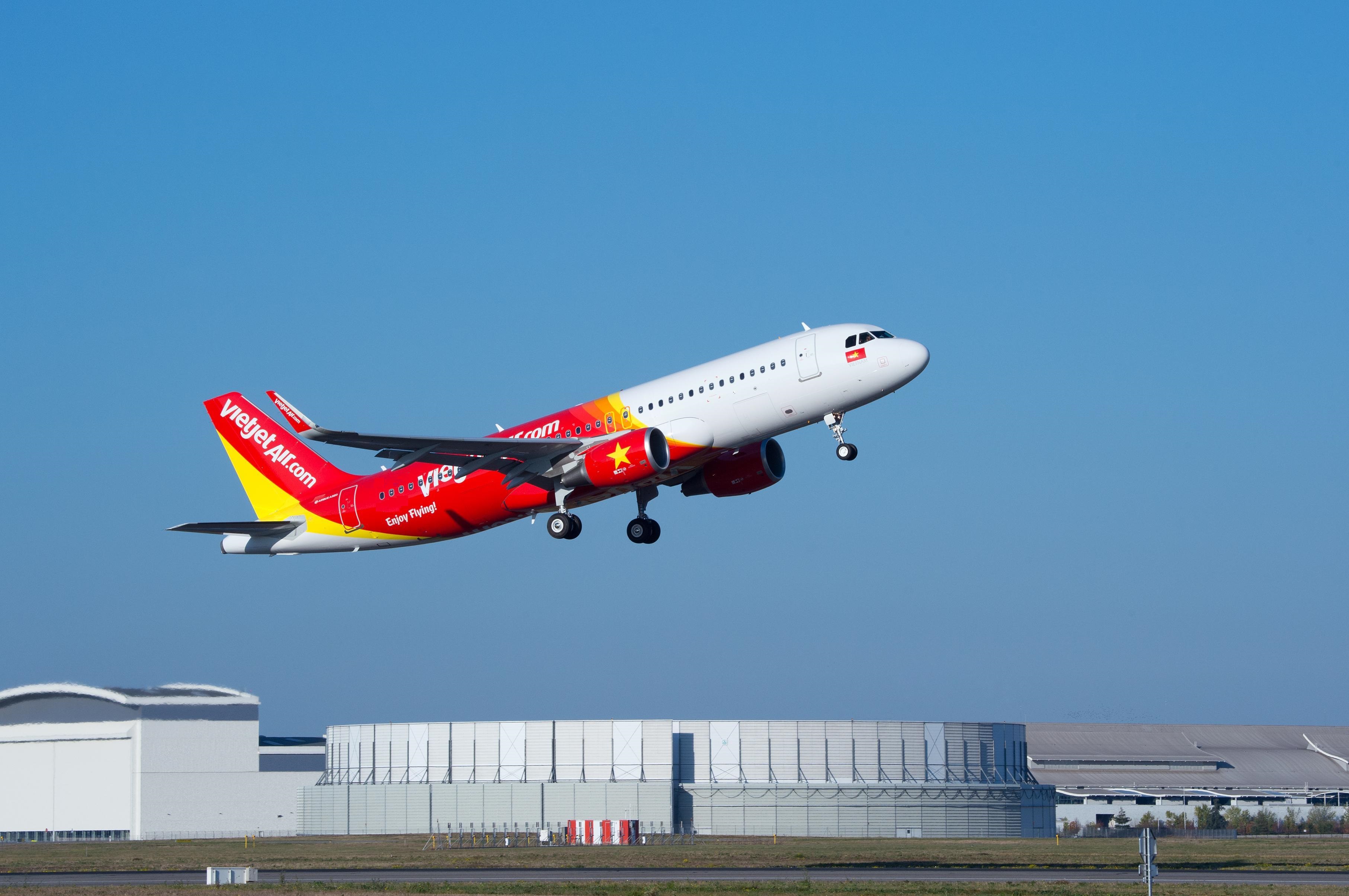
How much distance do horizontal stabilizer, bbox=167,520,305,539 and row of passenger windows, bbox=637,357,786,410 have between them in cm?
1678

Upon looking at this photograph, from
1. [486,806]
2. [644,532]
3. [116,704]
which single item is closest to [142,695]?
[116,704]

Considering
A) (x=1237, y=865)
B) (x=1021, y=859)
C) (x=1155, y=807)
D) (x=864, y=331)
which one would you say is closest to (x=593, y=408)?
(x=864, y=331)

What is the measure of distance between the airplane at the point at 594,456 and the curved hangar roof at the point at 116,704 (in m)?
53.6

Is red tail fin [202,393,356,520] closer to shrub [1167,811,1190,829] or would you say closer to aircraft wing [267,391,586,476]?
aircraft wing [267,391,586,476]

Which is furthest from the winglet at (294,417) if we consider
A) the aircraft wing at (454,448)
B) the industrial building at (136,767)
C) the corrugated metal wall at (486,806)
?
the industrial building at (136,767)

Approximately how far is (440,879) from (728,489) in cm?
1744

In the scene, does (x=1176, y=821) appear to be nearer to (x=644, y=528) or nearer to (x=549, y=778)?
(x=549, y=778)

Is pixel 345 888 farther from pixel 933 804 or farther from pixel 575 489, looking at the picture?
pixel 933 804

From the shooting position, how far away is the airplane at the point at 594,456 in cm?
5025

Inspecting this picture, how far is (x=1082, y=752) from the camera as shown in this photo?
157 meters

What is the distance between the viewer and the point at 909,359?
162 feet

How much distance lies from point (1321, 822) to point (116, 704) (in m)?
88.8

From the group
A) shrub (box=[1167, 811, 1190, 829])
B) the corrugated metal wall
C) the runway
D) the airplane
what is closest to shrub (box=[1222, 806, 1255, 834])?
shrub (box=[1167, 811, 1190, 829])

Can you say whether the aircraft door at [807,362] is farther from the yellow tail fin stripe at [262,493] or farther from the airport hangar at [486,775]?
the airport hangar at [486,775]
